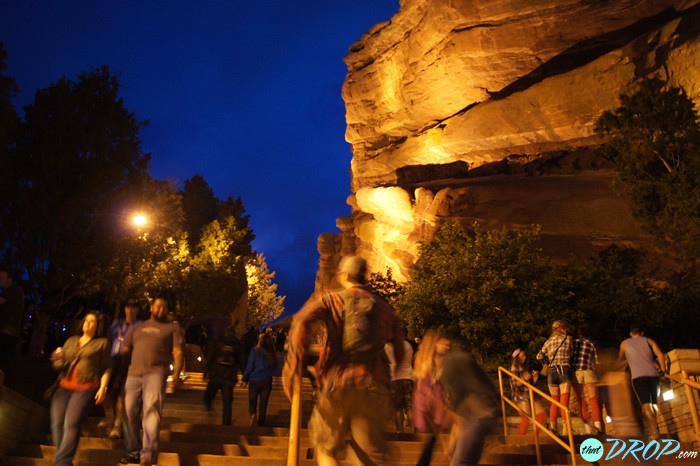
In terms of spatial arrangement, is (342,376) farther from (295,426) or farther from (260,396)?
(260,396)

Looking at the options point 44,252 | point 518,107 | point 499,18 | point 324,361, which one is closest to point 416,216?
point 518,107

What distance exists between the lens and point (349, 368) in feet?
13.6

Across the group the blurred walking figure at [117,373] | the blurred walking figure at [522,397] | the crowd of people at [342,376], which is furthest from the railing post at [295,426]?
the blurred walking figure at [522,397]

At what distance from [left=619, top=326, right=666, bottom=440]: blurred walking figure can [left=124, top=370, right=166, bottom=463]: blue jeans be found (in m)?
6.81

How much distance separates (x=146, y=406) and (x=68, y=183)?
1983 cm

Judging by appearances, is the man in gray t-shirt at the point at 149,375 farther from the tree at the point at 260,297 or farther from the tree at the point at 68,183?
the tree at the point at 260,297

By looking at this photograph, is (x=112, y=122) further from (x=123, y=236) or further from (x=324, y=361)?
(x=324, y=361)

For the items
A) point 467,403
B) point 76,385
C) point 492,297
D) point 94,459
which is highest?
point 492,297

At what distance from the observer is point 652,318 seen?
1877cm

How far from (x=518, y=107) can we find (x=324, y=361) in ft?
95.7

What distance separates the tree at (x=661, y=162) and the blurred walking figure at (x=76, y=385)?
17.2 metres

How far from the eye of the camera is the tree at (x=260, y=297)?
56.0m

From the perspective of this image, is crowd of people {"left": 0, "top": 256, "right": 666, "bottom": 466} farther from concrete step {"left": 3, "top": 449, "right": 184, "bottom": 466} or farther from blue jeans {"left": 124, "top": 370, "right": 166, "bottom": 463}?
concrete step {"left": 3, "top": 449, "right": 184, "bottom": 466}

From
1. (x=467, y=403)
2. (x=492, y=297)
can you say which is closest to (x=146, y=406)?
(x=467, y=403)
